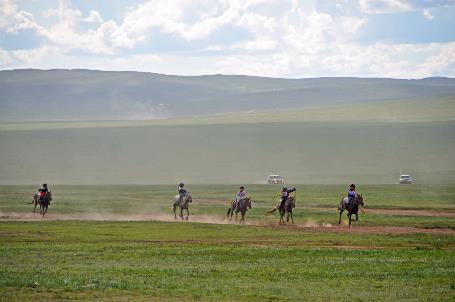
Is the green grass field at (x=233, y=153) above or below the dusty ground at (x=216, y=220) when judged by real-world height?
above

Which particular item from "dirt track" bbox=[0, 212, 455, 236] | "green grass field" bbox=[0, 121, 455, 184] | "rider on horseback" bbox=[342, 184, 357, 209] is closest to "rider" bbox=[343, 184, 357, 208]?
"rider on horseback" bbox=[342, 184, 357, 209]

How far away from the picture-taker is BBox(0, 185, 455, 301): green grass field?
25.6 meters

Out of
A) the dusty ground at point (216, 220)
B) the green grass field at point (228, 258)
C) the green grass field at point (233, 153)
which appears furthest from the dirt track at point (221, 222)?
the green grass field at point (233, 153)

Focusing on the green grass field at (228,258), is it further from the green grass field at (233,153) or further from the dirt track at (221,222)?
the green grass field at (233,153)

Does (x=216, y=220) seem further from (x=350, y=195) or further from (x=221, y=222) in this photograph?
(x=350, y=195)

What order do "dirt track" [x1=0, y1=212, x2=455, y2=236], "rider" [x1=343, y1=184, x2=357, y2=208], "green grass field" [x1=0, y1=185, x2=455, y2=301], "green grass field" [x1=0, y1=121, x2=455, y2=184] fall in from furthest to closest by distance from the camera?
"green grass field" [x1=0, y1=121, x2=455, y2=184] < "rider" [x1=343, y1=184, x2=357, y2=208] < "dirt track" [x1=0, y1=212, x2=455, y2=236] < "green grass field" [x1=0, y1=185, x2=455, y2=301]

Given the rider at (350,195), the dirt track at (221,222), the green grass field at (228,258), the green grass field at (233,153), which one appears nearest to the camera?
the green grass field at (228,258)

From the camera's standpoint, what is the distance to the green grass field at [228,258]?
1008 inches

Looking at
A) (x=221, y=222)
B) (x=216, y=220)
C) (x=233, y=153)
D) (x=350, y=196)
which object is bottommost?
(x=221, y=222)

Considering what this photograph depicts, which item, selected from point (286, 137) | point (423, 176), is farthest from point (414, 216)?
point (286, 137)

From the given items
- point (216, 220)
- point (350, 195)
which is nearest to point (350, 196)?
point (350, 195)

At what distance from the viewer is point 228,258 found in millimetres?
34344

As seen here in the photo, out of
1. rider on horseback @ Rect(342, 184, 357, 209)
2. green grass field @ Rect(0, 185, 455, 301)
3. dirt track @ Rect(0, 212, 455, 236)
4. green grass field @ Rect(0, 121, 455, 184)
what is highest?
green grass field @ Rect(0, 121, 455, 184)

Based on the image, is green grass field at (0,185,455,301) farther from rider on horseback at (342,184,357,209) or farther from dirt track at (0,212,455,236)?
rider on horseback at (342,184,357,209)
